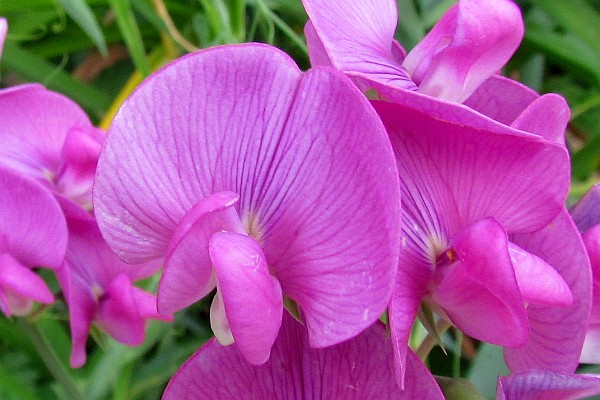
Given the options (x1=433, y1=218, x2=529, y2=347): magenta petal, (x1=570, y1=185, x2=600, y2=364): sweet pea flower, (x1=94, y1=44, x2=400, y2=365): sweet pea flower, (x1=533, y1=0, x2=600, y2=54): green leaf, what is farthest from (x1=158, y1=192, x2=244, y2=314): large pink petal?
(x1=533, y1=0, x2=600, y2=54): green leaf

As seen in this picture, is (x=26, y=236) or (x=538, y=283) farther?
(x=26, y=236)

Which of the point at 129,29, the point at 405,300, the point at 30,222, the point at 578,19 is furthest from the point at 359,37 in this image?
the point at 578,19

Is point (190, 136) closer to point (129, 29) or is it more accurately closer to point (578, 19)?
point (129, 29)

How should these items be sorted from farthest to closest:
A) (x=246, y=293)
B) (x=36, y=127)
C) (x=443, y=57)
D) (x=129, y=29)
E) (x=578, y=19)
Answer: (x=578, y=19) < (x=129, y=29) < (x=36, y=127) < (x=443, y=57) < (x=246, y=293)

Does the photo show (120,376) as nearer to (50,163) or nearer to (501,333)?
(50,163)

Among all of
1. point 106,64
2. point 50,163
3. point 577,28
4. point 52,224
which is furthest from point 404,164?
point 106,64

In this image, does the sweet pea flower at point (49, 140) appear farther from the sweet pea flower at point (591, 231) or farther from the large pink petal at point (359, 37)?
the sweet pea flower at point (591, 231)
